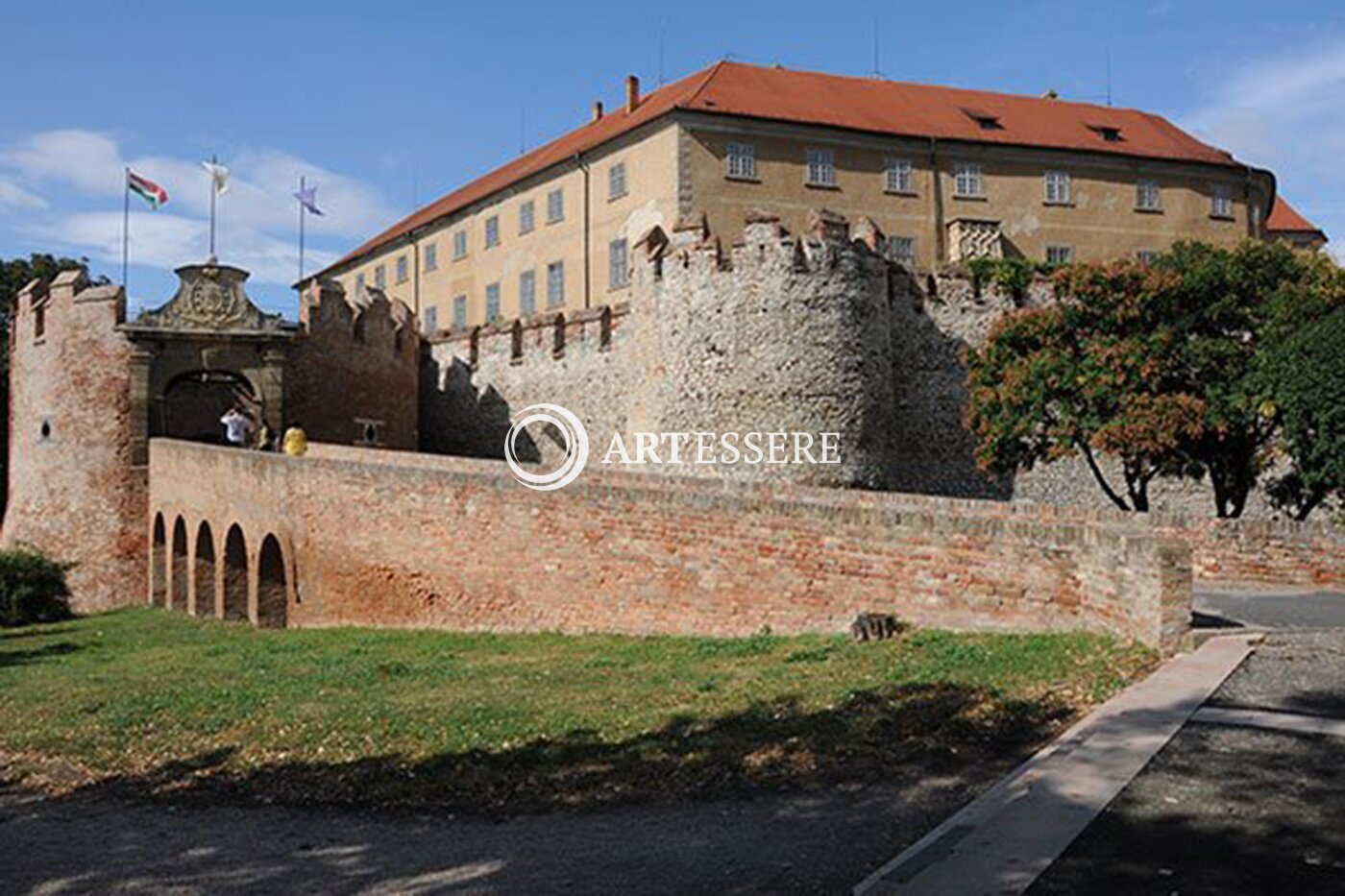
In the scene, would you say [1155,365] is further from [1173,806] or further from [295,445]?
[1173,806]

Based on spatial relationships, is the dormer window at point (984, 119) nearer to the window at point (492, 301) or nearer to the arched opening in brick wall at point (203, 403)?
the window at point (492, 301)

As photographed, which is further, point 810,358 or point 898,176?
point 898,176

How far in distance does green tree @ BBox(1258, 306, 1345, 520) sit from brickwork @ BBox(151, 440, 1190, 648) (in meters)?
6.23

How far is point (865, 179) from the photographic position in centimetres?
3719

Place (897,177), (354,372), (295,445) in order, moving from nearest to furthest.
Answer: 1. (295,445)
2. (354,372)
3. (897,177)

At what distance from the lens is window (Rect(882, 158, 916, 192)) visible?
37.6m

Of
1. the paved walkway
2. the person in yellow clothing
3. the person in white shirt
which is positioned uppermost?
the person in white shirt

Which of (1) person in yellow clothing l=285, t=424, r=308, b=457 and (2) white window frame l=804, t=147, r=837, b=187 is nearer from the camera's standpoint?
(1) person in yellow clothing l=285, t=424, r=308, b=457

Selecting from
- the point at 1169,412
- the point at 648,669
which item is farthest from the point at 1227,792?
the point at 1169,412

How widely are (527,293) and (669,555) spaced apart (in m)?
29.3

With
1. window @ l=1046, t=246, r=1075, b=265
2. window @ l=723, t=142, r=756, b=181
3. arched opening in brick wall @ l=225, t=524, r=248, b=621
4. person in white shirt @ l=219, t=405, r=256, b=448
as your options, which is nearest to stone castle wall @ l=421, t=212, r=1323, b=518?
person in white shirt @ l=219, t=405, r=256, b=448

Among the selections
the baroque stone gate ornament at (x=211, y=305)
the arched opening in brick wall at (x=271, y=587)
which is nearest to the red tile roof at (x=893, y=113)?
the baroque stone gate ornament at (x=211, y=305)

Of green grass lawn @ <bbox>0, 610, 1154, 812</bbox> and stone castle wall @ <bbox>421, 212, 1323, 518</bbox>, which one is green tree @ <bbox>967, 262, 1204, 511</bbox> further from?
green grass lawn @ <bbox>0, 610, 1154, 812</bbox>

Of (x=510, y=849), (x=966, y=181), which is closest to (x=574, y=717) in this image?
(x=510, y=849)
